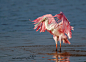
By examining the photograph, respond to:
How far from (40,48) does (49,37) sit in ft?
8.34

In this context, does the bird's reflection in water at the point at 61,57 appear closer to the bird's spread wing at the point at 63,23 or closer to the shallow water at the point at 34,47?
the shallow water at the point at 34,47

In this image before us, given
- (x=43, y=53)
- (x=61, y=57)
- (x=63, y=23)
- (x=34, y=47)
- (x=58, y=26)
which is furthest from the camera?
(x=34, y=47)

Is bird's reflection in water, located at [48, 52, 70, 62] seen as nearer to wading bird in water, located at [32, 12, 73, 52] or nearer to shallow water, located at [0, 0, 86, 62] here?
shallow water, located at [0, 0, 86, 62]

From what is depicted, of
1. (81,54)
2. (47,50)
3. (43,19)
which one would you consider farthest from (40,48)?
(81,54)

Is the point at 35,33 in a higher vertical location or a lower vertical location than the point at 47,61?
higher

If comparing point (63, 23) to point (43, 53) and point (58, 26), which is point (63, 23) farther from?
point (43, 53)

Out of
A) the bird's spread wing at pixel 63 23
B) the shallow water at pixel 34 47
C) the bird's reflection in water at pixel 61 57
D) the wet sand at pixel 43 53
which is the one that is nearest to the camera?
the bird's reflection in water at pixel 61 57

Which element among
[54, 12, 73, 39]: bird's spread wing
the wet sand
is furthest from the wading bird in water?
the wet sand

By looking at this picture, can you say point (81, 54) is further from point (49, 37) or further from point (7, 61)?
point (49, 37)

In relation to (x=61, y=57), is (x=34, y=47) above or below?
above

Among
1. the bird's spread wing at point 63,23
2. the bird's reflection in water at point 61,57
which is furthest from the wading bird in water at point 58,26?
the bird's reflection in water at point 61,57

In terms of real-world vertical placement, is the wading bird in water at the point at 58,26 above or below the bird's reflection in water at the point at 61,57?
above

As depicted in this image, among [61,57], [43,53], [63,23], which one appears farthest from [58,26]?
[61,57]

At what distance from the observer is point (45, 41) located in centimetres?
1313
